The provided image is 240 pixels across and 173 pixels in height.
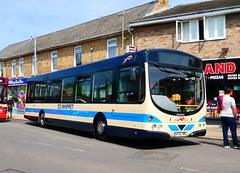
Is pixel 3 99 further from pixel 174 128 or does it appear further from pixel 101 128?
pixel 174 128

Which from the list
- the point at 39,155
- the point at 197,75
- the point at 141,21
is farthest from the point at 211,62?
the point at 39,155

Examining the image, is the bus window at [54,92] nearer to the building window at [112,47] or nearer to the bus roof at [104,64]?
the bus roof at [104,64]

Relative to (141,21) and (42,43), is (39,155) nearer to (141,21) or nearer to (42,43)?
(141,21)

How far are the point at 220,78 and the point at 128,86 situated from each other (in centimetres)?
872

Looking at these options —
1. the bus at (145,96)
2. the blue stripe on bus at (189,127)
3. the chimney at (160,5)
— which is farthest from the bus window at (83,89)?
the chimney at (160,5)

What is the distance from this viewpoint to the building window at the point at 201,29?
55.2 feet

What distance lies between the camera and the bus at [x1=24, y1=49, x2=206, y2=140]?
873cm

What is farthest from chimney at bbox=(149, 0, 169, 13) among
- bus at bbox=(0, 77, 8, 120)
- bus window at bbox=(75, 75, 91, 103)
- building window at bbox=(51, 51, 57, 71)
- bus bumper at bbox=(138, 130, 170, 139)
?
bus bumper at bbox=(138, 130, 170, 139)

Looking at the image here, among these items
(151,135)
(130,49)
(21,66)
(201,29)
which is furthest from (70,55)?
(151,135)

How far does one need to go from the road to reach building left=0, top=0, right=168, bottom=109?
11369 millimetres

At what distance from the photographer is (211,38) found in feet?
55.9

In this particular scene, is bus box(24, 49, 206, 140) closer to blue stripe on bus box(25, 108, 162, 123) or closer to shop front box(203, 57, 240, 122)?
blue stripe on bus box(25, 108, 162, 123)

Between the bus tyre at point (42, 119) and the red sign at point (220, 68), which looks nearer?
the bus tyre at point (42, 119)

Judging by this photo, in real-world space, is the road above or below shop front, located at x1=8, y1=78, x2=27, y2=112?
below
